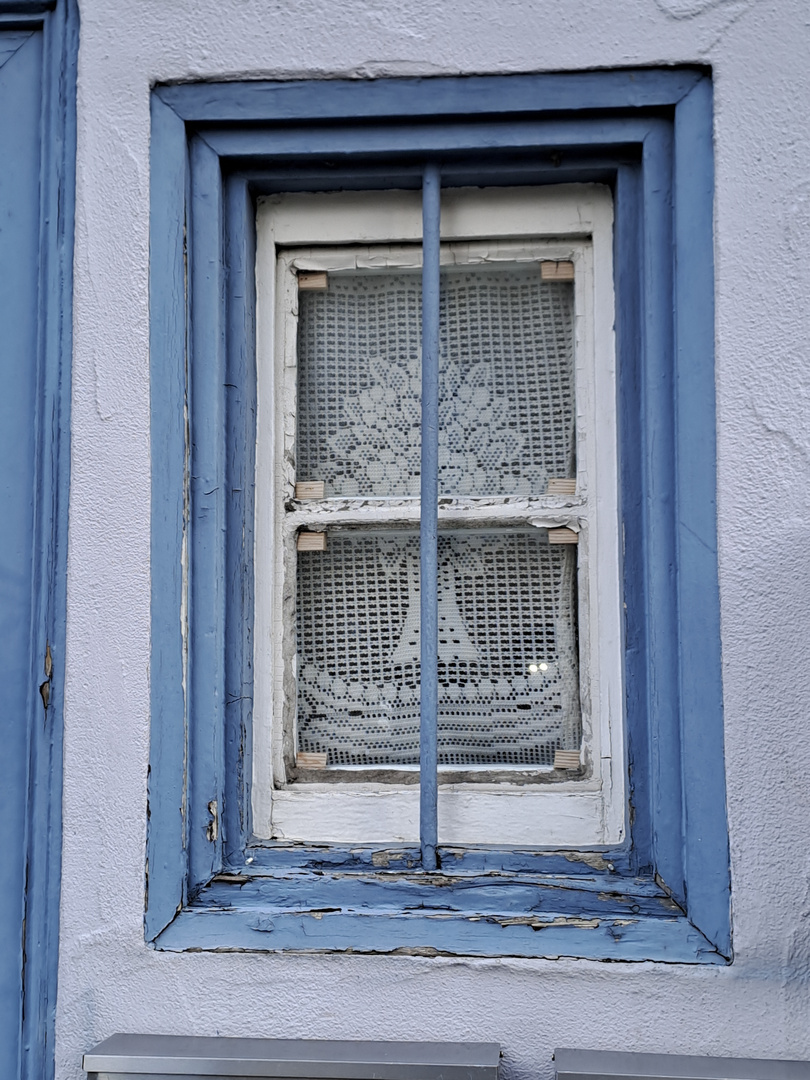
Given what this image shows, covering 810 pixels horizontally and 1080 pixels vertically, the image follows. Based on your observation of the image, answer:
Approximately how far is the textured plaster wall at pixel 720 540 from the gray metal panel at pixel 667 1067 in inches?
1.6

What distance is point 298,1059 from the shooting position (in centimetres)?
118

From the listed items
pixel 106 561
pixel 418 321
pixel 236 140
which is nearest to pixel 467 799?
pixel 106 561

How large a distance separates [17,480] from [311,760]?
0.64 metres

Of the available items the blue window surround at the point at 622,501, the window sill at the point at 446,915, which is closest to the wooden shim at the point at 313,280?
the blue window surround at the point at 622,501

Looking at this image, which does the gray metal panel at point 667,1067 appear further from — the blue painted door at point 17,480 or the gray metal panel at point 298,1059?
the blue painted door at point 17,480

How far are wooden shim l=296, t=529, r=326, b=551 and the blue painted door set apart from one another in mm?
413

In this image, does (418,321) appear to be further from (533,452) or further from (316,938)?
(316,938)

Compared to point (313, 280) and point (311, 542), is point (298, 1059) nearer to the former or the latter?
point (311, 542)

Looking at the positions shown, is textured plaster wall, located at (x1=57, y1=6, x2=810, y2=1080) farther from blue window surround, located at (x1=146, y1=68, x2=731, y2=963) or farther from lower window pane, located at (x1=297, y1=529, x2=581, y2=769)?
lower window pane, located at (x1=297, y1=529, x2=581, y2=769)

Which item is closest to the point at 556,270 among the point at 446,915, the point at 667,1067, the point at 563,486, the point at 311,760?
the point at 563,486

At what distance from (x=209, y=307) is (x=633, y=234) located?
67 centimetres

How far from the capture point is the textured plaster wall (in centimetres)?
123

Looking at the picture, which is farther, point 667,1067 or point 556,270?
point 556,270

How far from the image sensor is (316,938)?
1.27 metres
